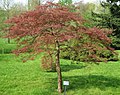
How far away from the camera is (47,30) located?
980 cm

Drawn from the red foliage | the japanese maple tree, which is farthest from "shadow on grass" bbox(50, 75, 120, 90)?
the red foliage

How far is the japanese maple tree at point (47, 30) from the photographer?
9367 mm

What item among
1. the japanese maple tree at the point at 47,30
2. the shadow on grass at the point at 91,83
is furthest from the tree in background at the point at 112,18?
the japanese maple tree at the point at 47,30

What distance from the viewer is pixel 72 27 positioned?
9906mm

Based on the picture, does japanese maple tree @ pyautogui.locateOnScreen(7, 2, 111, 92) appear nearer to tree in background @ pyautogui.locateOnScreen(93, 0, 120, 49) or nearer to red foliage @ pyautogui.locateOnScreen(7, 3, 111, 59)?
Answer: red foliage @ pyautogui.locateOnScreen(7, 3, 111, 59)

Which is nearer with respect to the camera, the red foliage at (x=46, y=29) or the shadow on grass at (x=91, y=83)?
the red foliage at (x=46, y=29)

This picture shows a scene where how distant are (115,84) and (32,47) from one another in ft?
14.9

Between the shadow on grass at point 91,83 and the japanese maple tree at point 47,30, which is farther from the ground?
the japanese maple tree at point 47,30

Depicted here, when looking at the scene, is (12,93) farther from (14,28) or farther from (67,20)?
(67,20)

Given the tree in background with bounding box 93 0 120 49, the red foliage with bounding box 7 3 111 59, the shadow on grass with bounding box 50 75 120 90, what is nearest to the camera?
the red foliage with bounding box 7 3 111 59

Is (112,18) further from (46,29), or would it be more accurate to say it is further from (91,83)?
(46,29)

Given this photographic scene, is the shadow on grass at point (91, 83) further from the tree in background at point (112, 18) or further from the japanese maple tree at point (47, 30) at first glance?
the tree in background at point (112, 18)

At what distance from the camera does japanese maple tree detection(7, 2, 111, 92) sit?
30.7 ft

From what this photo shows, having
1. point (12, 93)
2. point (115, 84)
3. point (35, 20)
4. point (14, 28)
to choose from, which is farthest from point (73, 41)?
point (115, 84)
